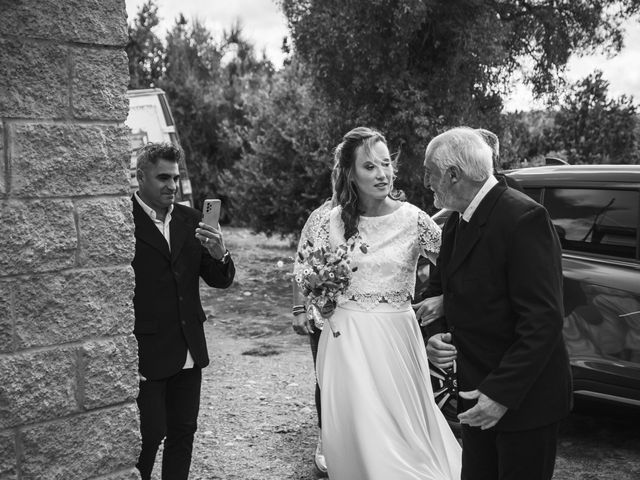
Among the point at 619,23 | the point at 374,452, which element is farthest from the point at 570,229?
the point at 619,23

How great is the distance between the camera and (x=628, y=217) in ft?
17.2

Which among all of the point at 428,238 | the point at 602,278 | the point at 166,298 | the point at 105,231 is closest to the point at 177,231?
the point at 166,298

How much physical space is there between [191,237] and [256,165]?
1183cm

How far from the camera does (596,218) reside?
540 centimetres

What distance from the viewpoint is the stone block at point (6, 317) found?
10.1 ft

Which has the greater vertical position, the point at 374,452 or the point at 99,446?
the point at 99,446

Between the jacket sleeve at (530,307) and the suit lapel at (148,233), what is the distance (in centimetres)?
190

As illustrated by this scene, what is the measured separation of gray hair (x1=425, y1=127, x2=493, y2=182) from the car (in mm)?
2409

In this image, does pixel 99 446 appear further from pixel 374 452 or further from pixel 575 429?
pixel 575 429

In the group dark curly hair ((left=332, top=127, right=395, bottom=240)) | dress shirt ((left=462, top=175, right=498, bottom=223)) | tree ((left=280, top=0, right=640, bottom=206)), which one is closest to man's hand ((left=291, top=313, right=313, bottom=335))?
dark curly hair ((left=332, top=127, right=395, bottom=240))

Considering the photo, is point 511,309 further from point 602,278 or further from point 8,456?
point 602,278

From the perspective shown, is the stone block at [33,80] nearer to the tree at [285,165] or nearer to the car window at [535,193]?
the car window at [535,193]

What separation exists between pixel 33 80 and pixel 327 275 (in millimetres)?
1919

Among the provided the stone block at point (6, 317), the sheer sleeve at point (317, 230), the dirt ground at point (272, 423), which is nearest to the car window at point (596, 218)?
the dirt ground at point (272, 423)
